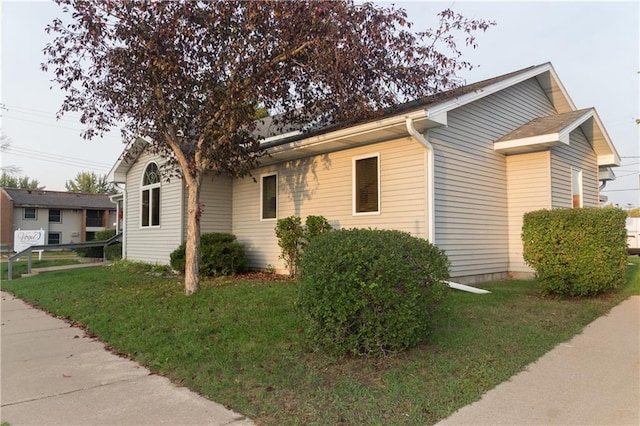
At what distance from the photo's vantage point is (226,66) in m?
7.97

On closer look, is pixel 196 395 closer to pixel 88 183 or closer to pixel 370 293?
pixel 370 293

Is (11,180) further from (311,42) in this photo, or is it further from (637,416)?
(637,416)

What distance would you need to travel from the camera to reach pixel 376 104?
29.7ft

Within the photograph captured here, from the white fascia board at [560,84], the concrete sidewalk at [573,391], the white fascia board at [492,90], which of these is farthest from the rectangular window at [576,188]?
the concrete sidewalk at [573,391]

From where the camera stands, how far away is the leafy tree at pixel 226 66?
24.0 ft

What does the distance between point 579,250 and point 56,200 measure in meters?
38.2

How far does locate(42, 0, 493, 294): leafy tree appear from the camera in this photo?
732 cm

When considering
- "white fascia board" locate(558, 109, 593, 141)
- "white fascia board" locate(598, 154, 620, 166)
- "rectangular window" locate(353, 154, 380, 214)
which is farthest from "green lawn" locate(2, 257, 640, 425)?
"white fascia board" locate(598, 154, 620, 166)

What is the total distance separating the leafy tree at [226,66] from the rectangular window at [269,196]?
8.95 feet

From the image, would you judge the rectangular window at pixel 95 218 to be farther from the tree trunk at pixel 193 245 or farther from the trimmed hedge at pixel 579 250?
the trimmed hedge at pixel 579 250

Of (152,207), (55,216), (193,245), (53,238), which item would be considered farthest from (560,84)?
(53,238)

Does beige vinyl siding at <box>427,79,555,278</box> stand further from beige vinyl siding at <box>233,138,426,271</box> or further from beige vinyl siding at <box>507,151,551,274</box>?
beige vinyl siding at <box>233,138,426,271</box>

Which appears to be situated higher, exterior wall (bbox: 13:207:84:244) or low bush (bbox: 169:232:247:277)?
exterior wall (bbox: 13:207:84:244)

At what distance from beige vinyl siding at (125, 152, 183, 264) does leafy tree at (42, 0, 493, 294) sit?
152 inches
